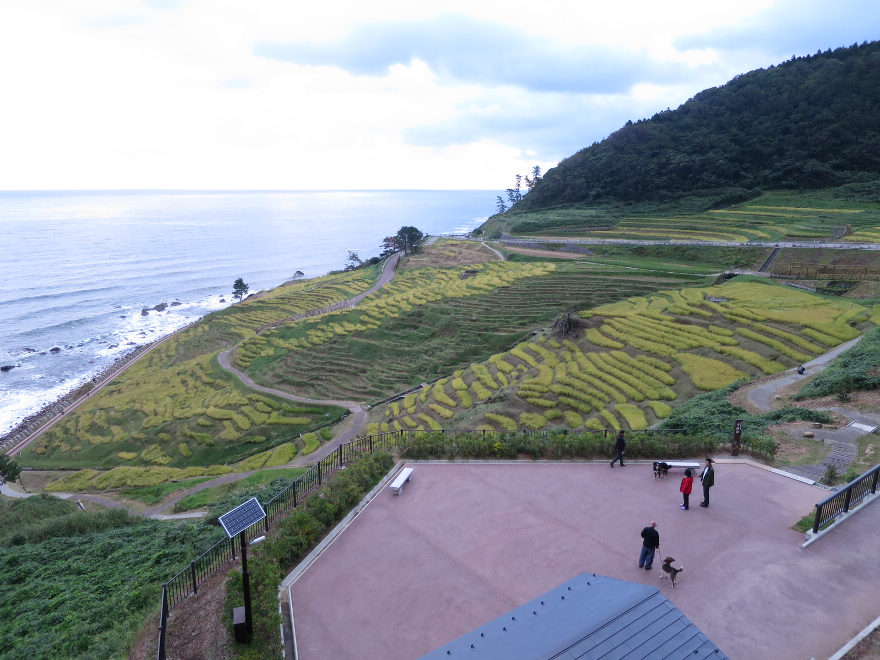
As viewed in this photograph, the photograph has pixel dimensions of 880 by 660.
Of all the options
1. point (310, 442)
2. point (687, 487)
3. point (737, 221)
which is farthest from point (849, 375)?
point (737, 221)

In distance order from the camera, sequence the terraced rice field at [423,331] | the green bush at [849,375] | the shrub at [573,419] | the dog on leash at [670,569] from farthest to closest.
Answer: the terraced rice field at [423,331] → the shrub at [573,419] → the green bush at [849,375] → the dog on leash at [670,569]

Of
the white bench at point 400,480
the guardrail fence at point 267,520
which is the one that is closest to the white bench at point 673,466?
the guardrail fence at point 267,520

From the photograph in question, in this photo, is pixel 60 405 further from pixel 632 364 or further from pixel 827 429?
pixel 827 429

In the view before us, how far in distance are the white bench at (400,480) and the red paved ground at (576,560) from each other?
25cm

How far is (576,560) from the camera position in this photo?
1186 centimetres

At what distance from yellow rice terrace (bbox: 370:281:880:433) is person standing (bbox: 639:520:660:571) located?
13319 mm

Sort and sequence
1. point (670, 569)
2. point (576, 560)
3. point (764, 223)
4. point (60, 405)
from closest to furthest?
point (670, 569)
point (576, 560)
point (60, 405)
point (764, 223)

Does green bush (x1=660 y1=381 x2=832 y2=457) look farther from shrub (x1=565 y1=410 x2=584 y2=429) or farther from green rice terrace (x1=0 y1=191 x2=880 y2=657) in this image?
shrub (x1=565 y1=410 x2=584 y2=429)

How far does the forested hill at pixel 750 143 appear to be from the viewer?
84188 mm

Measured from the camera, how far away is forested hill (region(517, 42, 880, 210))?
84.2 metres

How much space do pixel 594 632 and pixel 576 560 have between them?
5.53 metres

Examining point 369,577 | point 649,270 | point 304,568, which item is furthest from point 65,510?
point 649,270

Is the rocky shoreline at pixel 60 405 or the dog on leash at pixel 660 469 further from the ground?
the dog on leash at pixel 660 469

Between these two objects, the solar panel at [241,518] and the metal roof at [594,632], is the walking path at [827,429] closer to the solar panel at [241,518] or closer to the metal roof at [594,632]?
the metal roof at [594,632]
